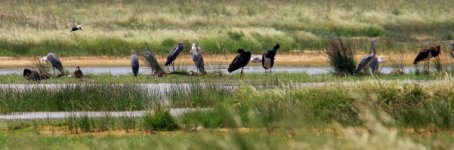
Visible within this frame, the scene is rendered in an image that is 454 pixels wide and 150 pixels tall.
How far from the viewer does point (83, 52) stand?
43.5m

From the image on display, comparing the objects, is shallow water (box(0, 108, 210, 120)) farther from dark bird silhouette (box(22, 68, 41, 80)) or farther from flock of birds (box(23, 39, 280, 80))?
flock of birds (box(23, 39, 280, 80))

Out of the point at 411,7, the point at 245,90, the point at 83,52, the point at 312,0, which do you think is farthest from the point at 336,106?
the point at 312,0

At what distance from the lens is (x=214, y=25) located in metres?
57.4

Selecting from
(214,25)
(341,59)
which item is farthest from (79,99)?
(214,25)

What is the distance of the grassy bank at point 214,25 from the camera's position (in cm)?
4447

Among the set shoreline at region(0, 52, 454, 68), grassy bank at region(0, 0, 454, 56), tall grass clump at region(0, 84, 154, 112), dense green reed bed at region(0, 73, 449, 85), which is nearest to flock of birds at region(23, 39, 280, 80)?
dense green reed bed at region(0, 73, 449, 85)

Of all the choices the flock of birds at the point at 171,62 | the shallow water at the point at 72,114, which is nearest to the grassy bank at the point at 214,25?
the flock of birds at the point at 171,62

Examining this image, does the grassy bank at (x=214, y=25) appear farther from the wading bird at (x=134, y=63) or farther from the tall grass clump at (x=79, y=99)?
the tall grass clump at (x=79, y=99)

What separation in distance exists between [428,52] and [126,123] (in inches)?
625

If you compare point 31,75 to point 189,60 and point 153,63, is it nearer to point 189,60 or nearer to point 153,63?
point 153,63

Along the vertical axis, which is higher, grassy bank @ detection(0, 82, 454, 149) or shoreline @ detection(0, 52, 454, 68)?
shoreline @ detection(0, 52, 454, 68)

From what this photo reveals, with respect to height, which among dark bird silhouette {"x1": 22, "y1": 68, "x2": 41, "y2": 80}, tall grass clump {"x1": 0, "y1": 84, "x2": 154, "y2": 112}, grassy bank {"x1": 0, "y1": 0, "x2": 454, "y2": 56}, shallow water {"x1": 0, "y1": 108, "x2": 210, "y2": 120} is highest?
grassy bank {"x1": 0, "y1": 0, "x2": 454, "y2": 56}

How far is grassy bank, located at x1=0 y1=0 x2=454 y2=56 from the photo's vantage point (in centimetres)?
4447

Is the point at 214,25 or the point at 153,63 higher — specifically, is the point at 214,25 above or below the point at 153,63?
above
